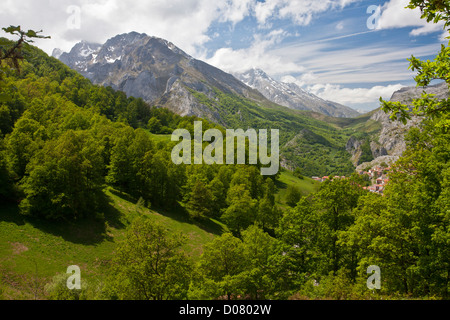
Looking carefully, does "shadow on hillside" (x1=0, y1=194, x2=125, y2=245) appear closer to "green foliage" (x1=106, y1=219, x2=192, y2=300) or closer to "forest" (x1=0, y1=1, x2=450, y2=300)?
"forest" (x1=0, y1=1, x2=450, y2=300)

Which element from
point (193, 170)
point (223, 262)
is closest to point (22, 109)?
point (193, 170)

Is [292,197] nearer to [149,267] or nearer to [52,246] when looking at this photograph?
[52,246]

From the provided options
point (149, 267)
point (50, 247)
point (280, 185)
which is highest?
point (280, 185)

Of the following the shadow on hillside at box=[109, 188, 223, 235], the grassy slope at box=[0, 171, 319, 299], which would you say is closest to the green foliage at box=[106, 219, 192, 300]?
the grassy slope at box=[0, 171, 319, 299]

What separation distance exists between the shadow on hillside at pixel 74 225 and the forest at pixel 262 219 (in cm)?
98

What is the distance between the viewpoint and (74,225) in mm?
37438

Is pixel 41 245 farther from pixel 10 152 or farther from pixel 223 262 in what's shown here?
pixel 223 262

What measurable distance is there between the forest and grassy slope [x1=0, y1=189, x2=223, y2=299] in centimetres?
172

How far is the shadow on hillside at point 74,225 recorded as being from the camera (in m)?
34.0

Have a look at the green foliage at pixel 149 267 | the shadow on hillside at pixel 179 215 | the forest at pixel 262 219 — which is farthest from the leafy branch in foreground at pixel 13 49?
the shadow on hillside at pixel 179 215

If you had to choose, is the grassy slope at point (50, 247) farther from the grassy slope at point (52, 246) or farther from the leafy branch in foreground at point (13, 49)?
the leafy branch in foreground at point (13, 49)

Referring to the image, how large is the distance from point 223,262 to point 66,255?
2039 cm

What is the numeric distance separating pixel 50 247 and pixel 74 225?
646 centimetres

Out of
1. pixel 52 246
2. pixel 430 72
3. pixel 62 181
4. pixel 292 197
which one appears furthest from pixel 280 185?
pixel 430 72
